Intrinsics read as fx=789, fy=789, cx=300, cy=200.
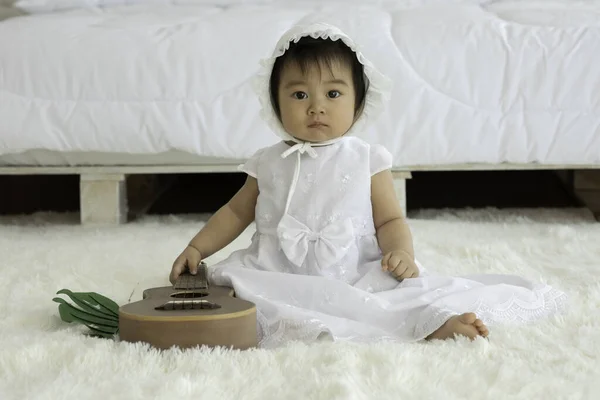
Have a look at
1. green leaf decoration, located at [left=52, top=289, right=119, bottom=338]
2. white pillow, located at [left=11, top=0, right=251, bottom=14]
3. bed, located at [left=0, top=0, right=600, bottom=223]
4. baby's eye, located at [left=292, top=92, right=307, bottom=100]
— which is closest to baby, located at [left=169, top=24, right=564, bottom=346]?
baby's eye, located at [left=292, top=92, right=307, bottom=100]

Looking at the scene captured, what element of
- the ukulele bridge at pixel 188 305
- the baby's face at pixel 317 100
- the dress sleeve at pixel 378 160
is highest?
the baby's face at pixel 317 100

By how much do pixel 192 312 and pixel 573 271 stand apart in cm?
66

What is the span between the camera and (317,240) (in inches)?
41.4

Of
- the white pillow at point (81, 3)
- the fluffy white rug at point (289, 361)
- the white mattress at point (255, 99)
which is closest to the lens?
the fluffy white rug at point (289, 361)

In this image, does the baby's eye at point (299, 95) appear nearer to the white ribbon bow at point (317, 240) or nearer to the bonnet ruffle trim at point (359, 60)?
the bonnet ruffle trim at point (359, 60)

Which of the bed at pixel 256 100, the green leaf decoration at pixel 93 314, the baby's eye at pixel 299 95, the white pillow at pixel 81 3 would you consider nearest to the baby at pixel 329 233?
the baby's eye at pixel 299 95

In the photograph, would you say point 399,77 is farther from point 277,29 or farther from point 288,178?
point 288,178

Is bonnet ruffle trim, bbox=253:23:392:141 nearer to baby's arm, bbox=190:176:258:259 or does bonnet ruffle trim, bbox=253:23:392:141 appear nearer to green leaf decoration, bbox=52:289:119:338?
baby's arm, bbox=190:176:258:259

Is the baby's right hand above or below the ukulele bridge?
below

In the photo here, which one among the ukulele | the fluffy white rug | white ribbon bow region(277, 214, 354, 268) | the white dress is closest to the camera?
the fluffy white rug

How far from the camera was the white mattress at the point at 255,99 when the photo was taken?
1682 mm

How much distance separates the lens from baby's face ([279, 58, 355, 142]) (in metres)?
1.05

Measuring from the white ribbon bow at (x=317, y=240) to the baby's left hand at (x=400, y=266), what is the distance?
0.07 m

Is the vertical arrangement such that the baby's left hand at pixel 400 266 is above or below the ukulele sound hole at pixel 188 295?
above
